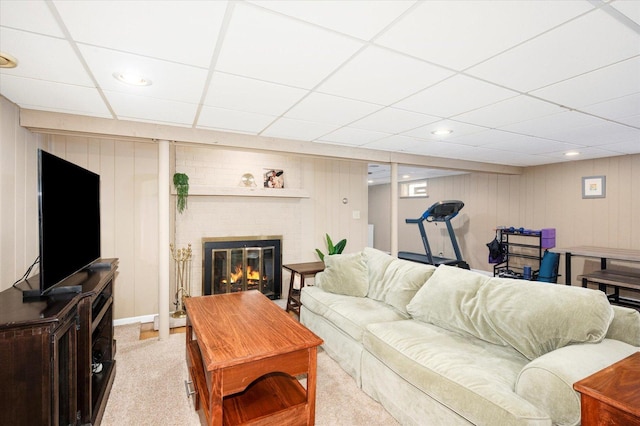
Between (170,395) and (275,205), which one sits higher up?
(275,205)

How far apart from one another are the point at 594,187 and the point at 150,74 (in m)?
6.55

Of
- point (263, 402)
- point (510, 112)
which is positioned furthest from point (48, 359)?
point (510, 112)

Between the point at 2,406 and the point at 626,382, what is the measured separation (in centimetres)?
252

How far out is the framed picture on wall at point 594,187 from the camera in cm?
506

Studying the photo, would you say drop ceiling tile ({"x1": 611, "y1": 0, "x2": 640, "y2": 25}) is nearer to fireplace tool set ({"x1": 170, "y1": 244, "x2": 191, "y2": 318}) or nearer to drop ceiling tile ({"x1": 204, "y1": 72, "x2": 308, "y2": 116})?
drop ceiling tile ({"x1": 204, "y1": 72, "x2": 308, "y2": 116})

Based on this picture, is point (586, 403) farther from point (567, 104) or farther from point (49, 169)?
point (49, 169)

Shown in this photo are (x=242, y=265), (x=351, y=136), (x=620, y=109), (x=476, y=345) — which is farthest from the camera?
(x=242, y=265)

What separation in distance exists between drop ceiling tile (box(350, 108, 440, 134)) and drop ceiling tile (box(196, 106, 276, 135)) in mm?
957

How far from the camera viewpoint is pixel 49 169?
5.56 ft

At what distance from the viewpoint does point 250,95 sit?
7.89 feet

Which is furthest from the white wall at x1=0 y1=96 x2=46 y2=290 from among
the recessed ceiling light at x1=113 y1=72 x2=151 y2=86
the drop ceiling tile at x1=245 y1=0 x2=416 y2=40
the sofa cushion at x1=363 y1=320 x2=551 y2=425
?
the sofa cushion at x1=363 y1=320 x2=551 y2=425

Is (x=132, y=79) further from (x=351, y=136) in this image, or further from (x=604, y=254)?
(x=604, y=254)

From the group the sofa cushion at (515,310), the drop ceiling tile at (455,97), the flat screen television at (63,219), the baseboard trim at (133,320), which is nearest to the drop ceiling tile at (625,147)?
the drop ceiling tile at (455,97)

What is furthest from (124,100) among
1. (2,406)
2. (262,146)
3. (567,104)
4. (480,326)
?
(567,104)
